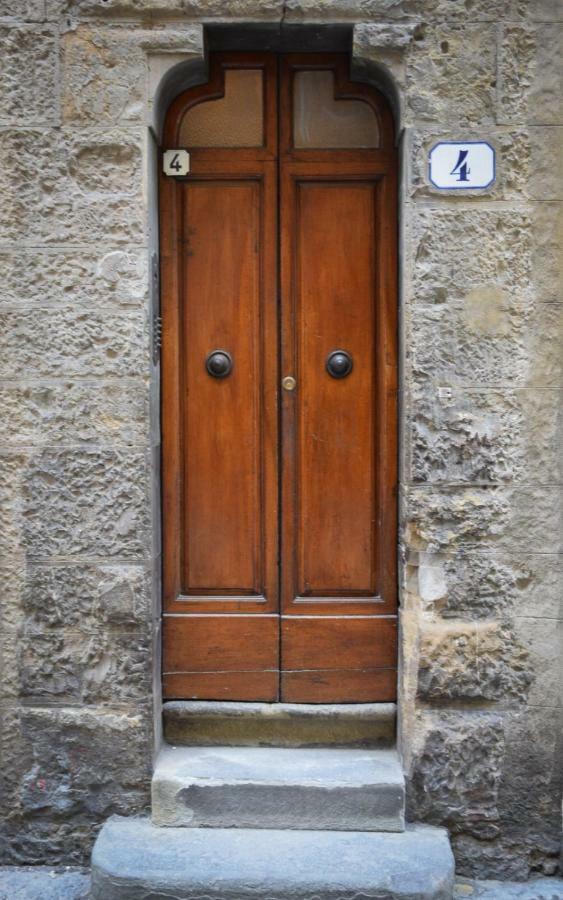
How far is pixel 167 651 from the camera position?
3.25 m

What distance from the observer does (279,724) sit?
10.6ft

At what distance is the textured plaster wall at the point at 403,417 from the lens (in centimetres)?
294

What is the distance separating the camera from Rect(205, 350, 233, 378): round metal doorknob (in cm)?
319

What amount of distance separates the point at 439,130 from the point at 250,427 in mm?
1247

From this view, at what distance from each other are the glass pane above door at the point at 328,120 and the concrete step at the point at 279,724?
6.92 feet

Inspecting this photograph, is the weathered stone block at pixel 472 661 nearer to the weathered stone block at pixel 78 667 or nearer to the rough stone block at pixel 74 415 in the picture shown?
the weathered stone block at pixel 78 667

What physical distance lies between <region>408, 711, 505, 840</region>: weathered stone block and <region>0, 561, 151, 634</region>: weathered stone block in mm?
1108

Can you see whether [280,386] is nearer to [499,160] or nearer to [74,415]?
[74,415]

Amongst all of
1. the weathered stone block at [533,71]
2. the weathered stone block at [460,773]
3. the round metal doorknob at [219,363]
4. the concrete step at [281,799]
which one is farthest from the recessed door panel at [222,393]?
the weathered stone block at [533,71]

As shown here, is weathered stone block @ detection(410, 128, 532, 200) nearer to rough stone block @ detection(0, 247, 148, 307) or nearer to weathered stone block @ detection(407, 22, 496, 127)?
weathered stone block @ detection(407, 22, 496, 127)

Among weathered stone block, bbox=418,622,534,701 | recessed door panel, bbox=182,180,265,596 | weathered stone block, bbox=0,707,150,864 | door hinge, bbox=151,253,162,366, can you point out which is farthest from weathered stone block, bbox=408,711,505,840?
door hinge, bbox=151,253,162,366

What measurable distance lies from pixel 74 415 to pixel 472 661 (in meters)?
1.66

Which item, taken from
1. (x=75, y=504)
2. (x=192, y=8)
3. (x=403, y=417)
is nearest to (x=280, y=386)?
(x=403, y=417)

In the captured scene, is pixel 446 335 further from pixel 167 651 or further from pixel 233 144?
pixel 167 651
